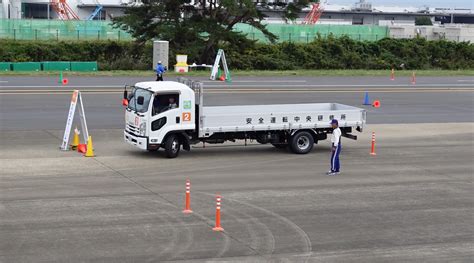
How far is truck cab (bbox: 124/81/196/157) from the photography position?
24516mm

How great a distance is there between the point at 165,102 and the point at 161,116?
1.76ft

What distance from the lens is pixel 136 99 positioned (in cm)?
2523

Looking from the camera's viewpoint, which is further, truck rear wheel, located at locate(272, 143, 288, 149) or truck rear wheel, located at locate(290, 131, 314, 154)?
truck rear wheel, located at locate(272, 143, 288, 149)

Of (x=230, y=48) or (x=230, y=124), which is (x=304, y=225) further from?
(x=230, y=48)

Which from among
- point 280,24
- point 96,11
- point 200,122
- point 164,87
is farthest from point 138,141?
point 96,11

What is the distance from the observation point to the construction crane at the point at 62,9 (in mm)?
105875

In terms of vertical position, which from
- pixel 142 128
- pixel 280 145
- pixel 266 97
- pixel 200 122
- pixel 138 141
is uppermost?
pixel 200 122

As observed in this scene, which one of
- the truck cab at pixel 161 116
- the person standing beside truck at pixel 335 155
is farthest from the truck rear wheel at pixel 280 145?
the person standing beside truck at pixel 335 155

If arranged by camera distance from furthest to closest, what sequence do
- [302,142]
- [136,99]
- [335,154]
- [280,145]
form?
1. [280,145]
2. [302,142]
3. [136,99]
4. [335,154]

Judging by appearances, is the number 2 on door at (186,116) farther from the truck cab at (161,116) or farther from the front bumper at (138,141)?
the front bumper at (138,141)

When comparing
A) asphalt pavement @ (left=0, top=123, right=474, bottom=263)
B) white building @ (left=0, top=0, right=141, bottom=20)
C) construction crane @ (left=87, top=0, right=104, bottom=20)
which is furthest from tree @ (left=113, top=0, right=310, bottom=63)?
white building @ (left=0, top=0, right=141, bottom=20)

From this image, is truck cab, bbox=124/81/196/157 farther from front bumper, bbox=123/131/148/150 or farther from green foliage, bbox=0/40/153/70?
green foliage, bbox=0/40/153/70

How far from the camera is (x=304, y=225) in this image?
16.7 m

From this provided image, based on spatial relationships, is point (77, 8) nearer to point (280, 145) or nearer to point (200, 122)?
point (280, 145)
